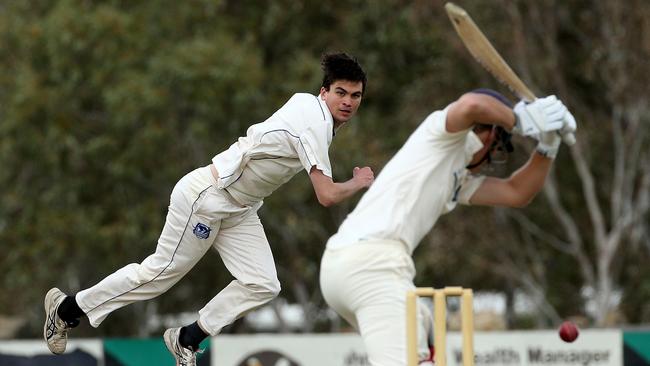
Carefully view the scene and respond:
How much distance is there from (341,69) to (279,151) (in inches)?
19.2

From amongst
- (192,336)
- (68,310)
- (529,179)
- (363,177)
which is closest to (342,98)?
(363,177)

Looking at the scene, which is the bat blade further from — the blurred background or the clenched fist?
the blurred background

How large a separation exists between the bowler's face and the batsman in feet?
1.43

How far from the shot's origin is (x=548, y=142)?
6465 millimetres

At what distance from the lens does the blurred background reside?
19.6 metres

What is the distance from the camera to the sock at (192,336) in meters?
6.96

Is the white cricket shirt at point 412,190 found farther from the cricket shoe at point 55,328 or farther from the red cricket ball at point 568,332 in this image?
the cricket shoe at point 55,328

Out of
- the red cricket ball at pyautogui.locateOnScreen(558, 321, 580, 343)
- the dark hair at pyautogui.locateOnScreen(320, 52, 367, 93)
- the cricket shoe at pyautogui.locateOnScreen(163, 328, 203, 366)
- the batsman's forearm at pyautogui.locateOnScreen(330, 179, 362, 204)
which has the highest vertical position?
the dark hair at pyautogui.locateOnScreen(320, 52, 367, 93)

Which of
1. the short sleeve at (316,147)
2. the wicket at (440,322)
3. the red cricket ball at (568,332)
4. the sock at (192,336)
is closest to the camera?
the wicket at (440,322)

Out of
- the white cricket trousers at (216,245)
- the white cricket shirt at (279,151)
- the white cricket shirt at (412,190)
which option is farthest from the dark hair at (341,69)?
the white cricket trousers at (216,245)

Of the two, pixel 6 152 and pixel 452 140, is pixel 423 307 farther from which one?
pixel 6 152

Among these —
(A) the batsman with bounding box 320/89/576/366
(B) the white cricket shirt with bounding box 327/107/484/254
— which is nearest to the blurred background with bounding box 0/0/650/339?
(A) the batsman with bounding box 320/89/576/366

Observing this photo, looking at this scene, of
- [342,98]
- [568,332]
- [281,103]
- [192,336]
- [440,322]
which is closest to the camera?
[440,322]

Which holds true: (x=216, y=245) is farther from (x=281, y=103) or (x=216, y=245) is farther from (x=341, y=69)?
(x=281, y=103)
